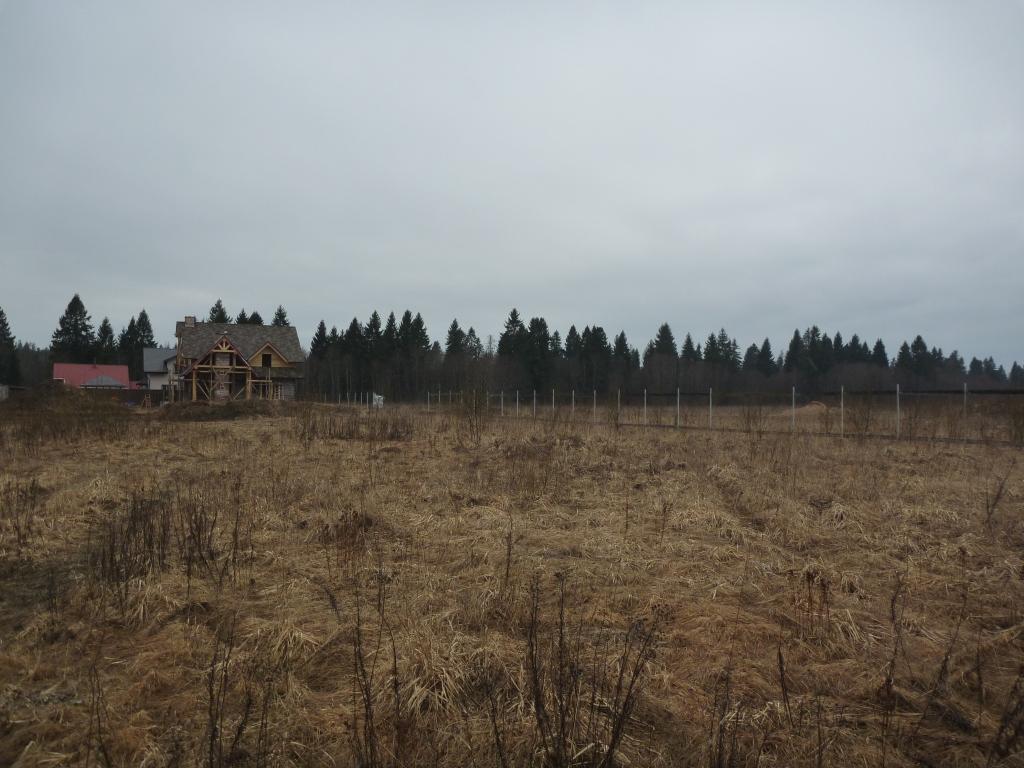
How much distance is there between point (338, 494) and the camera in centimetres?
813

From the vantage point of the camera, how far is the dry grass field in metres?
2.55

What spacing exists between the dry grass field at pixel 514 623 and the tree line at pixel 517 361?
52.7 m

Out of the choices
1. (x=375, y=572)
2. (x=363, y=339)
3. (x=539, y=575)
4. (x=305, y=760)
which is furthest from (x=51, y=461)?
(x=363, y=339)

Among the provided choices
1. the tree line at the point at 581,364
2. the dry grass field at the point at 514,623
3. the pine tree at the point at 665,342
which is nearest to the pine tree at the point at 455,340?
the tree line at the point at 581,364

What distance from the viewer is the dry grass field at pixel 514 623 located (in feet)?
8.37

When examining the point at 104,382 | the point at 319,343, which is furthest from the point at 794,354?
the point at 104,382

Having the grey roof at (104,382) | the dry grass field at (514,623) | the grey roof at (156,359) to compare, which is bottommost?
the dry grass field at (514,623)

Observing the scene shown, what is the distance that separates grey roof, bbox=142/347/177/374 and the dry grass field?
172 feet

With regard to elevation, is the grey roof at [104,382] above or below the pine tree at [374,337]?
below

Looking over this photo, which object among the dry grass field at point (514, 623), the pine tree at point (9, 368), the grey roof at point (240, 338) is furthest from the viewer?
the pine tree at point (9, 368)

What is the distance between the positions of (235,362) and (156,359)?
20.5 meters

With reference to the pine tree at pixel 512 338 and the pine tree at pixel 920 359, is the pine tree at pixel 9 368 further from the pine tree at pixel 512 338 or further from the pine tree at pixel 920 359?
the pine tree at pixel 920 359

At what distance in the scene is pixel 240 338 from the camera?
4559 centimetres

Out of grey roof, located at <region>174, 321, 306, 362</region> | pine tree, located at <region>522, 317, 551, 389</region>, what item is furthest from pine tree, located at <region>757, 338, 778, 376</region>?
grey roof, located at <region>174, 321, 306, 362</region>
